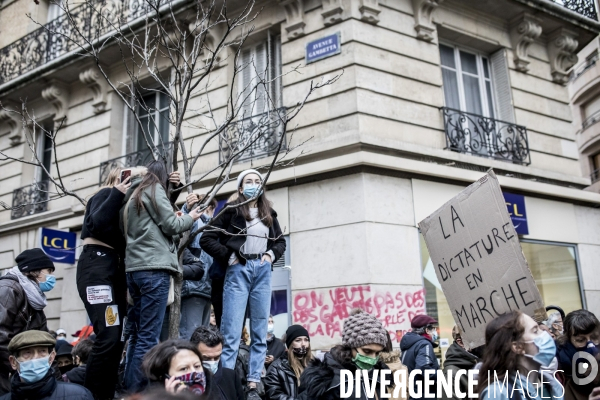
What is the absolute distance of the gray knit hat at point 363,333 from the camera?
3826 mm

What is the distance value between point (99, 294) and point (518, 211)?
8.02 meters

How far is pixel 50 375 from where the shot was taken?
3648mm

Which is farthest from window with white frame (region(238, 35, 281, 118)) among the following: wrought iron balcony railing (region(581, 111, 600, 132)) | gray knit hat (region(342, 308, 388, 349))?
wrought iron balcony railing (region(581, 111, 600, 132))

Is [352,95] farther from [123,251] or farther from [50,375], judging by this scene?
[50,375]

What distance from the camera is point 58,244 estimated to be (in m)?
11.5

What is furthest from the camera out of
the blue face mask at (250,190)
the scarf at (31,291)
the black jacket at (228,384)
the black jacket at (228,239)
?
the blue face mask at (250,190)

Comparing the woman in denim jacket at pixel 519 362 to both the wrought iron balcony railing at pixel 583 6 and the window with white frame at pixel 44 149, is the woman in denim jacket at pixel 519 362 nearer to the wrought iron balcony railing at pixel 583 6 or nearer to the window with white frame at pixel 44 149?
the wrought iron balcony railing at pixel 583 6

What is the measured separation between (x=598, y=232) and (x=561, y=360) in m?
7.94

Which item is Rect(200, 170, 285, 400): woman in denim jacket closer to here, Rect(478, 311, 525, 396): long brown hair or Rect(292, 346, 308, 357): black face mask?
Rect(292, 346, 308, 357): black face mask

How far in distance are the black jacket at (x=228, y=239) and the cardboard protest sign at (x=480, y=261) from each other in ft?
4.65

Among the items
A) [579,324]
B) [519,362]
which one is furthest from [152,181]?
[579,324]

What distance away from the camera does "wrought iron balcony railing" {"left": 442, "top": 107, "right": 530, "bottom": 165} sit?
10.1 metres

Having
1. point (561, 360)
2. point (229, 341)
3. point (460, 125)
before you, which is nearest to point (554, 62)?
point (460, 125)

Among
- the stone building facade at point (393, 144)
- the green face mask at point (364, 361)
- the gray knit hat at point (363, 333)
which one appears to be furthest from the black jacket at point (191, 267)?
the stone building facade at point (393, 144)
